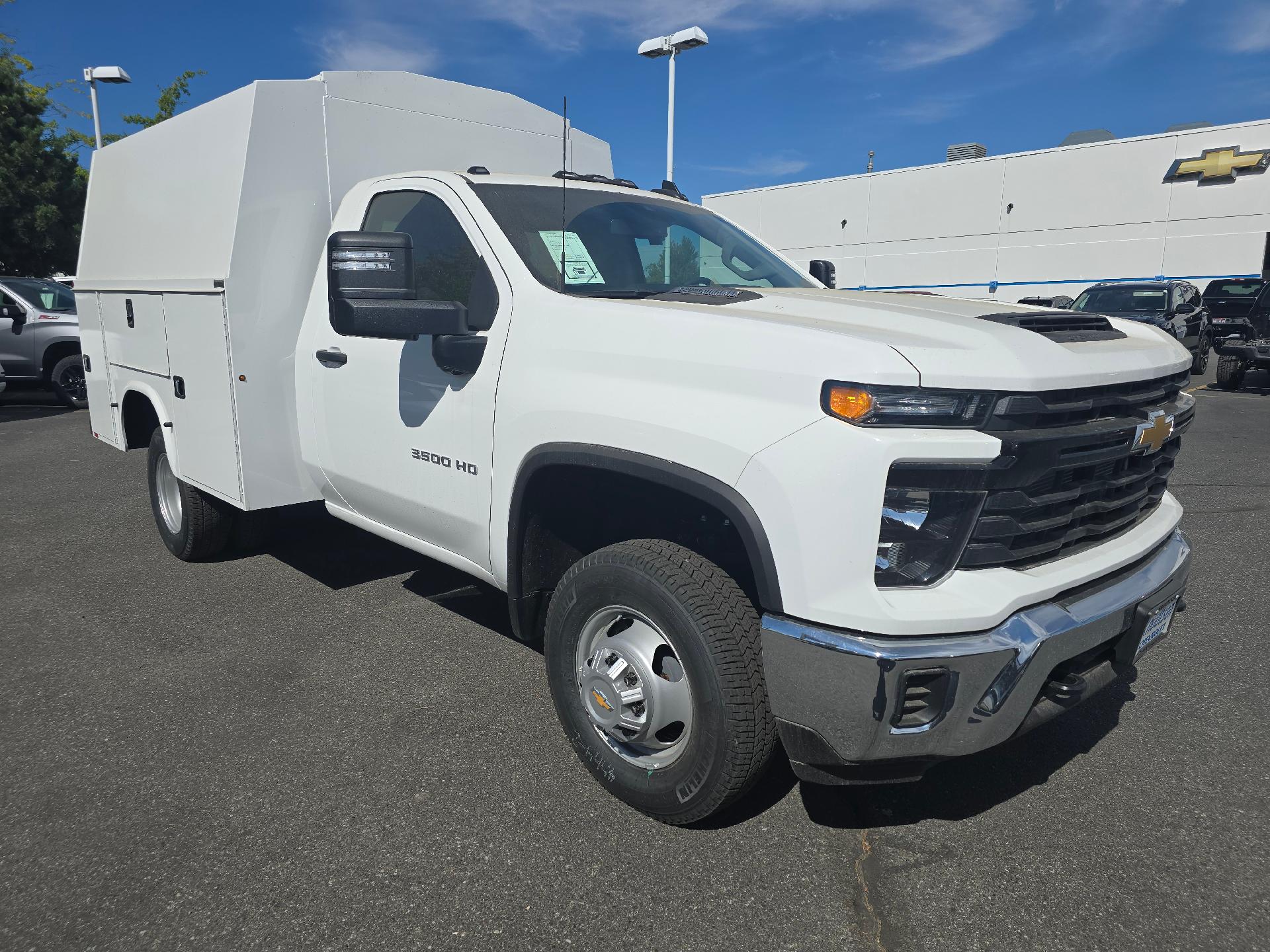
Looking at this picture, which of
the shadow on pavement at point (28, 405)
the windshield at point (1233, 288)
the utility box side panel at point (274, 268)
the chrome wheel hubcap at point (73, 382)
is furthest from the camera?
the windshield at point (1233, 288)

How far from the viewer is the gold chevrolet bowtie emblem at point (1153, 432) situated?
2523 mm

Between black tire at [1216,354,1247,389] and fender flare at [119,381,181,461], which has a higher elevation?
fender flare at [119,381,181,461]

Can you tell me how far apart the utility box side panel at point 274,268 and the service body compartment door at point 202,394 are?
0.23 feet

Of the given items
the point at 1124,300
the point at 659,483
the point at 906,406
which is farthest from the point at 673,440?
the point at 1124,300

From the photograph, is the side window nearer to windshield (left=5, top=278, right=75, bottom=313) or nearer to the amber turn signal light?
the amber turn signal light

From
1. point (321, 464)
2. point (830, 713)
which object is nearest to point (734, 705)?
point (830, 713)

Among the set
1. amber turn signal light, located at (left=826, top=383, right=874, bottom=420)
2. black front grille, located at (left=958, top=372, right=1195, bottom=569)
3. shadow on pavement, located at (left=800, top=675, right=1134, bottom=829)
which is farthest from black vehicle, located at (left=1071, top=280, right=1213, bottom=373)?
amber turn signal light, located at (left=826, top=383, right=874, bottom=420)

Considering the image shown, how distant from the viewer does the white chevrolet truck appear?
2.12m

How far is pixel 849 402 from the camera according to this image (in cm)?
211

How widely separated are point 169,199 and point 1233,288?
22571 millimetres

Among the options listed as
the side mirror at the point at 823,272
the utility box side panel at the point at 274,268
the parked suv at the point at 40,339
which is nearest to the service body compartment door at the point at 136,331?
the utility box side panel at the point at 274,268

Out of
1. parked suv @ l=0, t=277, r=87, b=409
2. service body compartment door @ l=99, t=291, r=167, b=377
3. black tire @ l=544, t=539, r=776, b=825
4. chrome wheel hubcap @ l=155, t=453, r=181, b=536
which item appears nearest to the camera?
black tire @ l=544, t=539, r=776, b=825

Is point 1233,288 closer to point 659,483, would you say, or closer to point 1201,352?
point 1201,352

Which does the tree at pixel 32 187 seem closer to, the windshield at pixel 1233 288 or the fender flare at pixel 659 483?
the fender flare at pixel 659 483
